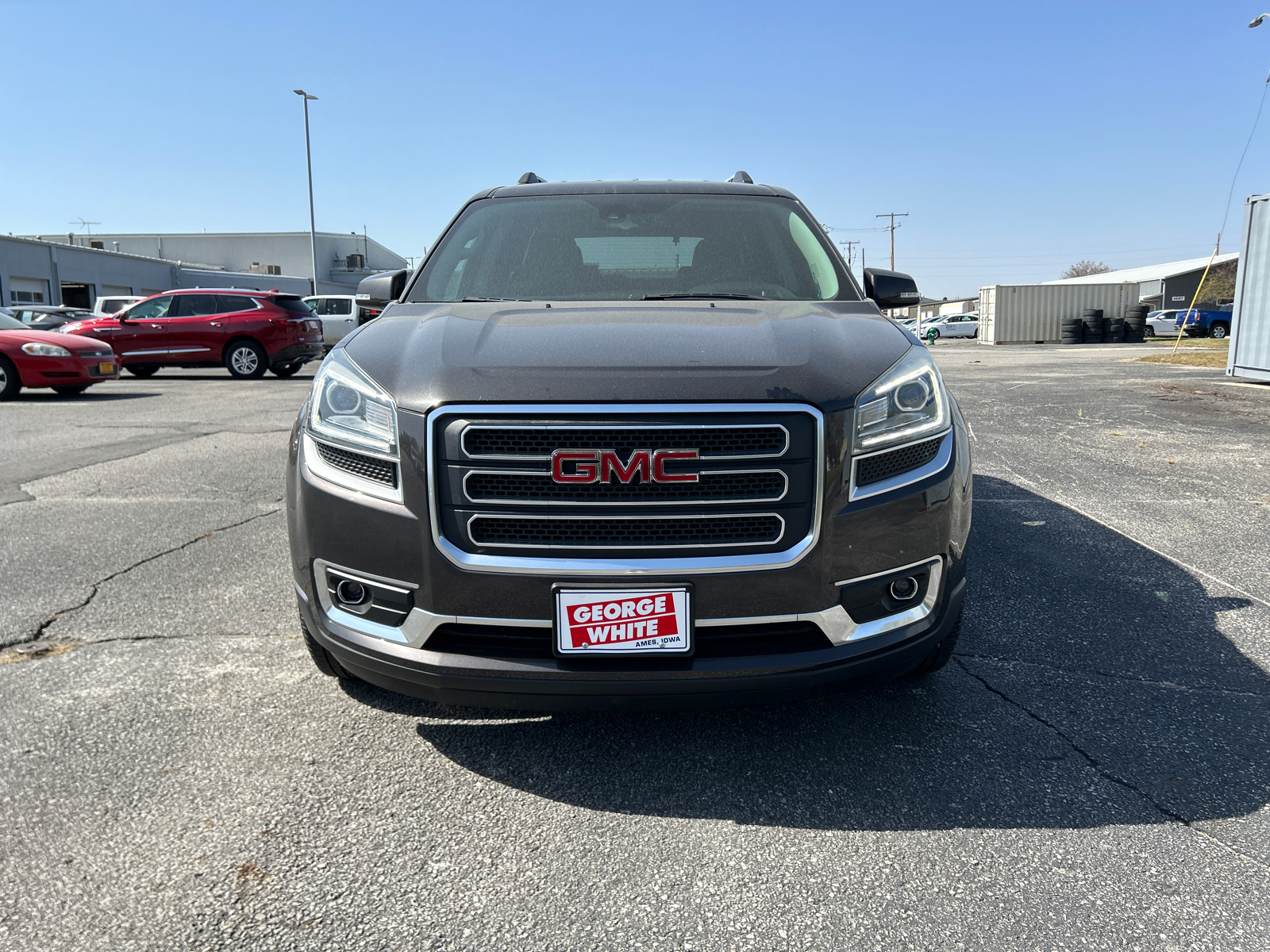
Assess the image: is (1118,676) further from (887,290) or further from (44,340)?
(44,340)

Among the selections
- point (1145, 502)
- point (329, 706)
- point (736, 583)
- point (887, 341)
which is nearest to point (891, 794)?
point (736, 583)

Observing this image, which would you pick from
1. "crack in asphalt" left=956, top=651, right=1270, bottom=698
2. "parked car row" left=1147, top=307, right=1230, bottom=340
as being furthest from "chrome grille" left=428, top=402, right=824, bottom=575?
"parked car row" left=1147, top=307, right=1230, bottom=340

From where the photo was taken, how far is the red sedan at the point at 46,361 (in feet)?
41.9

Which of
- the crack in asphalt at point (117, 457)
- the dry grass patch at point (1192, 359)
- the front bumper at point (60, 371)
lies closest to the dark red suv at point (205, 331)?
the front bumper at point (60, 371)

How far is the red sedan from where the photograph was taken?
12.8 meters

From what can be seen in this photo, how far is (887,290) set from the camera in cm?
383

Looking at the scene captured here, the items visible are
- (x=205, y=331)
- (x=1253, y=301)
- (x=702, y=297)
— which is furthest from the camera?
(x=205, y=331)

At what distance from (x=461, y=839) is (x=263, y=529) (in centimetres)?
342

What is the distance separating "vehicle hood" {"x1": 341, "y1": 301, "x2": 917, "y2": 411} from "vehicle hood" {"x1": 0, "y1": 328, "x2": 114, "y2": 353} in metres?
12.4

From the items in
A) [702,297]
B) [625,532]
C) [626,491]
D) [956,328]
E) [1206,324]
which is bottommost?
[625,532]

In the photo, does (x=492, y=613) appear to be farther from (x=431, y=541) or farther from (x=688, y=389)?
(x=688, y=389)

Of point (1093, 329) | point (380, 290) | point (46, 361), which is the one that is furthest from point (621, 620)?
point (1093, 329)

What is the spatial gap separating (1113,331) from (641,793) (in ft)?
149

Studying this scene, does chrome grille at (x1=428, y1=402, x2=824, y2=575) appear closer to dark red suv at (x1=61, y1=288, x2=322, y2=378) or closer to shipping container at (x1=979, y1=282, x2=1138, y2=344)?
dark red suv at (x1=61, y1=288, x2=322, y2=378)
